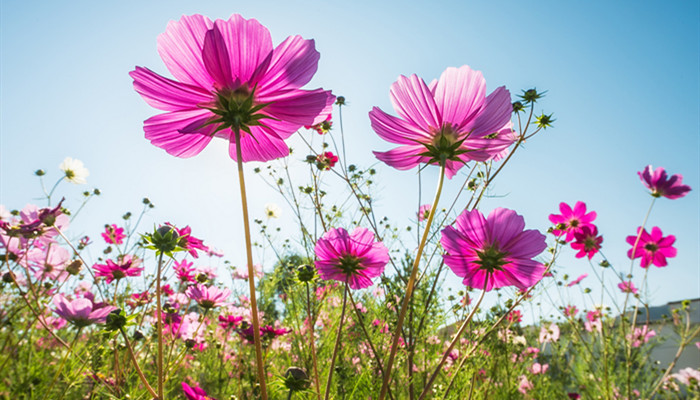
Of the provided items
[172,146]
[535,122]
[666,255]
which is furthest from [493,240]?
[666,255]

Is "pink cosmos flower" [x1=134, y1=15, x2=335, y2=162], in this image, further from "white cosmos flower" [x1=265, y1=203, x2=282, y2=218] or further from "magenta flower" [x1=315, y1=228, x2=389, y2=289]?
"white cosmos flower" [x1=265, y1=203, x2=282, y2=218]

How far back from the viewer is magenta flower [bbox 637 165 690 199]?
186 cm

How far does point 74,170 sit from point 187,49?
2.71 metres

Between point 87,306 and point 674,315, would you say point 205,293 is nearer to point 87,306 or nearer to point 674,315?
point 87,306

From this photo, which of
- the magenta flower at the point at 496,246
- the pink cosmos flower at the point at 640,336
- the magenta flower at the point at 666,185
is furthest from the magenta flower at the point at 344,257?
the magenta flower at the point at 666,185

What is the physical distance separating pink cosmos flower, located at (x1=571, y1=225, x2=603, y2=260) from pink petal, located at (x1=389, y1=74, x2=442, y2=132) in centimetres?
125

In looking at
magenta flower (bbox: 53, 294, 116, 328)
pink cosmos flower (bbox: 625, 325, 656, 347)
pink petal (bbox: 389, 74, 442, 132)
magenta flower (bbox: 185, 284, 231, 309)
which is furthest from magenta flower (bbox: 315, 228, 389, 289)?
pink cosmos flower (bbox: 625, 325, 656, 347)

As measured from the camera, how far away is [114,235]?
2.10 meters

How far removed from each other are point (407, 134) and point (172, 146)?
344 mm

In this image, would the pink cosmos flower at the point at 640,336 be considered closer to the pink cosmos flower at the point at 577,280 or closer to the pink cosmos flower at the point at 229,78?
the pink cosmos flower at the point at 577,280

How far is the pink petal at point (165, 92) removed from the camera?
45cm

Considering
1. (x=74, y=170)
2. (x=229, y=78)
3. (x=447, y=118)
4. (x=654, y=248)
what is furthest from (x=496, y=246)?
(x=74, y=170)

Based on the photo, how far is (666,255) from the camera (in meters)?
1.85

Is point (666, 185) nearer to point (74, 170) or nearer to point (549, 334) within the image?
point (549, 334)
